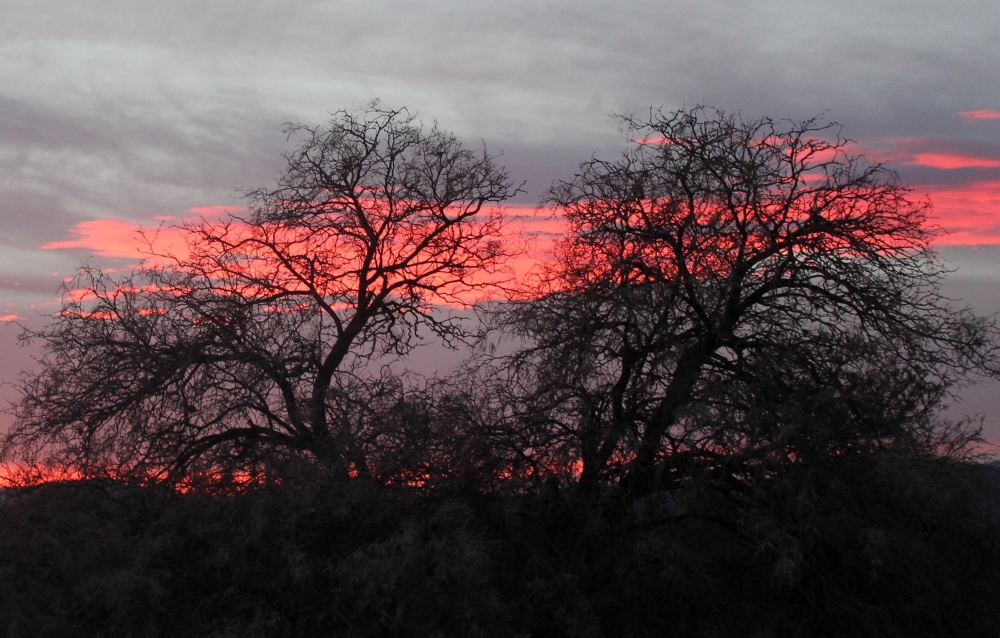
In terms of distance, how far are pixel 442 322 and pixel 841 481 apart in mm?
8194

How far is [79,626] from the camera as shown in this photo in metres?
12.7

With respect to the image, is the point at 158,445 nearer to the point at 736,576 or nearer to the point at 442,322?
the point at 442,322

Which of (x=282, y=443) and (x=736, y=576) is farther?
(x=282, y=443)

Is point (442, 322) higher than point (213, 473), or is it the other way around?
point (442, 322)

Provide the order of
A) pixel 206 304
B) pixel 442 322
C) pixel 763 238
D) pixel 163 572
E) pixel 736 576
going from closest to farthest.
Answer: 1. pixel 163 572
2. pixel 736 576
3. pixel 763 238
4. pixel 206 304
5. pixel 442 322

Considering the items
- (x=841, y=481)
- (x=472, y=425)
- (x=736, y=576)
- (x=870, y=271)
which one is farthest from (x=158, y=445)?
(x=870, y=271)

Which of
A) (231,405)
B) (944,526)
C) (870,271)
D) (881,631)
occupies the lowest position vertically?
(881,631)

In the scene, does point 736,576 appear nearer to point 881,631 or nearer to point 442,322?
point 881,631

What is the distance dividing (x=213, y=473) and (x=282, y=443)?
1150 mm

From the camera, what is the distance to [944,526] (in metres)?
13.6

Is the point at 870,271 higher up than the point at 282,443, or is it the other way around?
the point at 870,271

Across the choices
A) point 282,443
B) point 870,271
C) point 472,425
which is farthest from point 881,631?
point 282,443

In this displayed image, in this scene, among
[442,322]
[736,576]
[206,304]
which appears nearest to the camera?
[736,576]

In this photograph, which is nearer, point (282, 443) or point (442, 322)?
point (282, 443)
